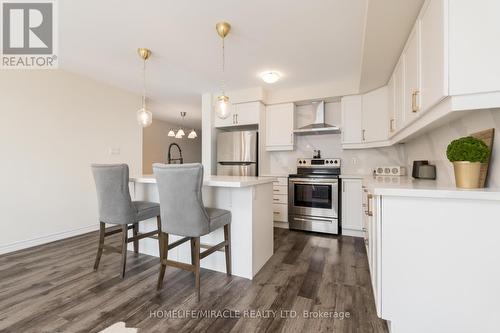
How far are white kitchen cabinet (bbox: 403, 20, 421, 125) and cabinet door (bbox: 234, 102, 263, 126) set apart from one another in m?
2.31

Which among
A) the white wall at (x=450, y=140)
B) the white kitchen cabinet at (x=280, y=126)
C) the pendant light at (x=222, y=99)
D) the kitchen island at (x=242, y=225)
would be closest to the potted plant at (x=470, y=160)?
the white wall at (x=450, y=140)

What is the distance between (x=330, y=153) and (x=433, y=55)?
108 inches

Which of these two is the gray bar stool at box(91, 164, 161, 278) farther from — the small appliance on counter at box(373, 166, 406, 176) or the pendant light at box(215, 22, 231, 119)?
the small appliance on counter at box(373, 166, 406, 176)

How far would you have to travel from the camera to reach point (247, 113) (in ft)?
13.1

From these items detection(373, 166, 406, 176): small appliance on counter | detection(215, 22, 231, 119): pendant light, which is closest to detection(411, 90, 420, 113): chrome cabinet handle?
detection(373, 166, 406, 176): small appliance on counter

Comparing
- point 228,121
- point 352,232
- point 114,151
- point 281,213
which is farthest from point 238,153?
point 352,232

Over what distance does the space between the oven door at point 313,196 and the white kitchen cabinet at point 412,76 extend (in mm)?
1596

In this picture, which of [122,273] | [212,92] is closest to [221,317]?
[122,273]

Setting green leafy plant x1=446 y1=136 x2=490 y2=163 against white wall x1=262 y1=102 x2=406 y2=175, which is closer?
green leafy plant x1=446 y1=136 x2=490 y2=163

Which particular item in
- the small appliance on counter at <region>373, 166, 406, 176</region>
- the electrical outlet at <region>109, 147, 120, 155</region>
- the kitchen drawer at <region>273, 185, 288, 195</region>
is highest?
the electrical outlet at <region>109, 147, 120, 155</region>

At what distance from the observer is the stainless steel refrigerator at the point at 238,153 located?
3.93 meters

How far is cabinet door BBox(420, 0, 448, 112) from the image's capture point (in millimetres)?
1152

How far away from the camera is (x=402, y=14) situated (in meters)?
1.64

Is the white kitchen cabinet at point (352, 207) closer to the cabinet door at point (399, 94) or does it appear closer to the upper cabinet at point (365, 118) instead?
the upper cabinet at point (365, 118)
